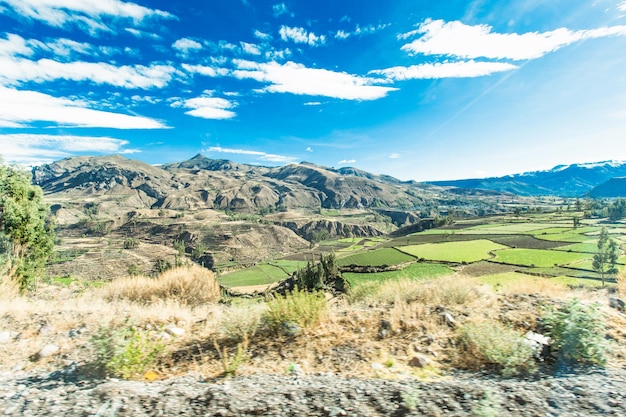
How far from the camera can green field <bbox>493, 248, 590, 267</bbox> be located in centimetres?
4447

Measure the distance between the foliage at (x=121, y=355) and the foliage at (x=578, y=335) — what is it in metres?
6.53

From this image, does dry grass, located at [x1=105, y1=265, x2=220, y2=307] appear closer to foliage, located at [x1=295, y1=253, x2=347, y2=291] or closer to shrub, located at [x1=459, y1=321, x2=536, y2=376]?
shrub, located at [x1=459, y1=321, x2=536, y2=376]

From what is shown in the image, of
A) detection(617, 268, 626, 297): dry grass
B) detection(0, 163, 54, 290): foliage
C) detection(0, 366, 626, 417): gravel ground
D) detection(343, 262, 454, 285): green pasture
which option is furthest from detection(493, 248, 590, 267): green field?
detection(0, 163, 54, 290): foliage

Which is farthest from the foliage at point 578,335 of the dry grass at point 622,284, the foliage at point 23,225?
the foliage at point 23,225

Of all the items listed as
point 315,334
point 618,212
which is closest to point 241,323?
point 315,334

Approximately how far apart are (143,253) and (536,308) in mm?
Result: 124993

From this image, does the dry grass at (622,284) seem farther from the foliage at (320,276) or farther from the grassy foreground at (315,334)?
the foliage at (320,276)

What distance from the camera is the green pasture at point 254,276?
80.1 metres

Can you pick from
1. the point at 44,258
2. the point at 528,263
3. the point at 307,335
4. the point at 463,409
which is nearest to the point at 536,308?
the point at 463,409

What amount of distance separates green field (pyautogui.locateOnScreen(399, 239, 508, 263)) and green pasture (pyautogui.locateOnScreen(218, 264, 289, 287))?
1396 inches

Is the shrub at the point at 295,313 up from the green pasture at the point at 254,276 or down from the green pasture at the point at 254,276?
up

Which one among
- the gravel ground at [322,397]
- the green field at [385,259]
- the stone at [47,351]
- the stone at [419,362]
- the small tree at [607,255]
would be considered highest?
the gravel ground at [322,397]

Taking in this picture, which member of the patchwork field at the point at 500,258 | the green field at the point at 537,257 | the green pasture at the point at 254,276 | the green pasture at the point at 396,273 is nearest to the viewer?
the patchwork field at the point at 500,258

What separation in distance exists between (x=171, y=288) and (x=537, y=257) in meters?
57.7
